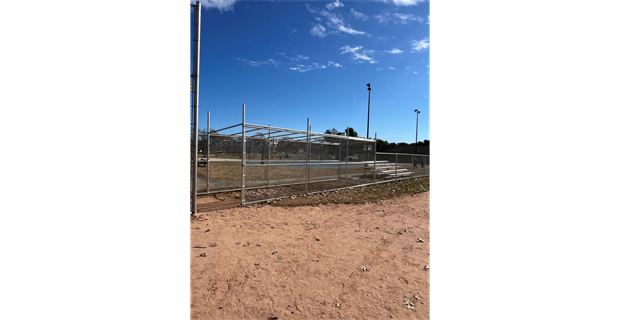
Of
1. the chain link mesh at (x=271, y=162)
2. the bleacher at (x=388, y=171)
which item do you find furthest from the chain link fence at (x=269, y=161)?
the bleacher at (x=388, y=171)

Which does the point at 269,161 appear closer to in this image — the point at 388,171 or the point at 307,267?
the point at 307,267

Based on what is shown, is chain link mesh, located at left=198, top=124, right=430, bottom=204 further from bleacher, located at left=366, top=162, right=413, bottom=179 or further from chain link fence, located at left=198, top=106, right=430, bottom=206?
bleacher, located at left=366, top=162, right=413, bottom=179

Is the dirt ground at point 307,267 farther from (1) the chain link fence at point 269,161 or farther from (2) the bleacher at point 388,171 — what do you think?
(2) the bleacher at point 388,171

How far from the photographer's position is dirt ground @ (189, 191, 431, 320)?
2.64m

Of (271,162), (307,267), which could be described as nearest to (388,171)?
(271,162)

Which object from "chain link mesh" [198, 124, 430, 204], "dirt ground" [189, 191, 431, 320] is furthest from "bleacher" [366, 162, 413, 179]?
"dirt ground" [189, 191, 431, 320]

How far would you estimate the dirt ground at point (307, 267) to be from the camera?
8.67 ft

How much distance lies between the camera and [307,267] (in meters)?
3.54
